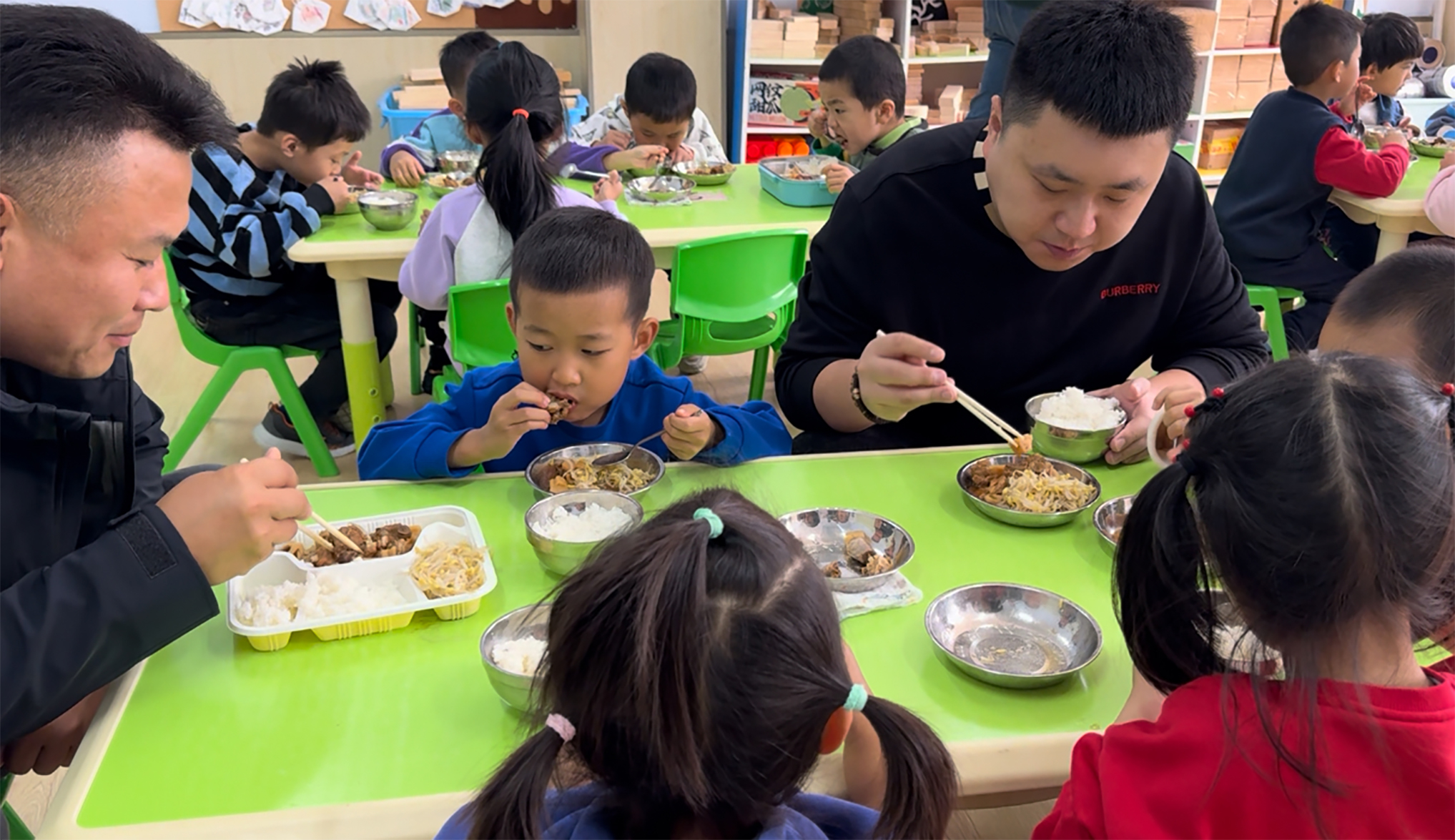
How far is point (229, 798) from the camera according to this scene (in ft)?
2.97

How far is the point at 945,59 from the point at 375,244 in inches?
151

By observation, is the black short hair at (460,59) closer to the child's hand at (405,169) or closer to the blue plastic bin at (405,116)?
the child's hand at (405,169)

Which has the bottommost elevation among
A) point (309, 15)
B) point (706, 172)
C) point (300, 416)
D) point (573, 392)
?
point (300, 416)

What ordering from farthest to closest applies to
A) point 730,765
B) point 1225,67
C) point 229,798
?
point 1225,67 → point 229,798 → point 730,765

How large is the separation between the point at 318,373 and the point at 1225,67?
5.36 metres

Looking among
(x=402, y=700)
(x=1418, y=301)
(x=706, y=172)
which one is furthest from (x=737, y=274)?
(x=402, y=700)

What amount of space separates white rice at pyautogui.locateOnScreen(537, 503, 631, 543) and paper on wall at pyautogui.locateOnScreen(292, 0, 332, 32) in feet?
15.7

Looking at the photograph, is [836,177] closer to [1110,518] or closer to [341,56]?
[1110,518]

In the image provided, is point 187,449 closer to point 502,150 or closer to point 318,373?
point 318,373

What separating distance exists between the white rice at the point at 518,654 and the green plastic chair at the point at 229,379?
2.21 meters

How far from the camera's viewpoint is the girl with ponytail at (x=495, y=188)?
250 cm

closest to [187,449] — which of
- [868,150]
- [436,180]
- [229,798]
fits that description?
[436,180]

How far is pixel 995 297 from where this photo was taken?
1.78 meters

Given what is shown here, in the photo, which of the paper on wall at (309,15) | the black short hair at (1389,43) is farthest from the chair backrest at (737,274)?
the paper on wall at (309,15)
